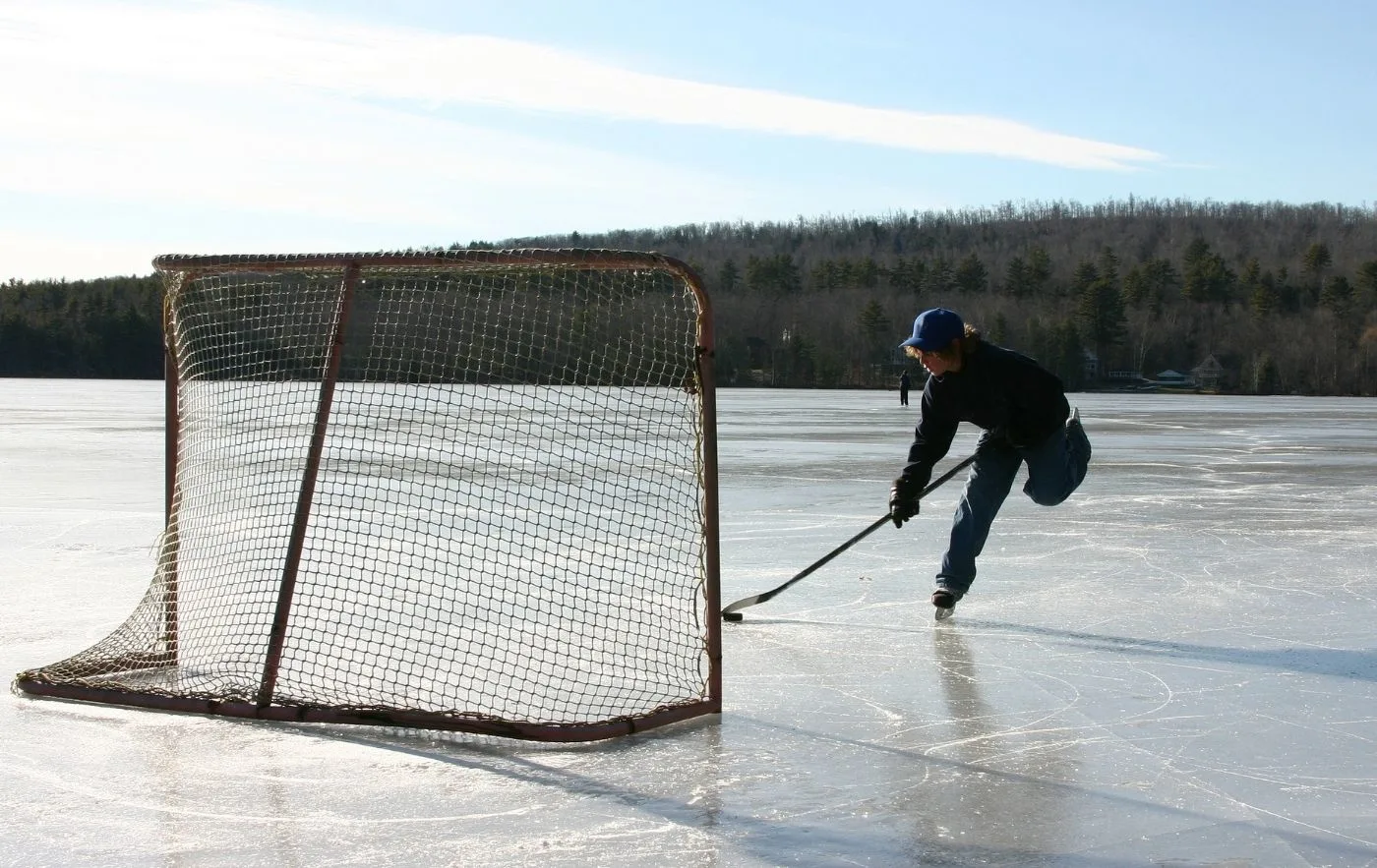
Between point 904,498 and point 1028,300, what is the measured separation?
111451 mm

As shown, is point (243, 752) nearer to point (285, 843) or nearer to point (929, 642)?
point (285, 843)

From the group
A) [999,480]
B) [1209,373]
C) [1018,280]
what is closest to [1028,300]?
[1018,280]

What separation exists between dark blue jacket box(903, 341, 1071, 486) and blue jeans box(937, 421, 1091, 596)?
0.06 m

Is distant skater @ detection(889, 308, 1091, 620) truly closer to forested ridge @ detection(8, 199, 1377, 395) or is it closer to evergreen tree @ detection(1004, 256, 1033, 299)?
forested ridge @ detection(8, 199, 1377, 395)

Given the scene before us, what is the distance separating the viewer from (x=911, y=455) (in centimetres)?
537

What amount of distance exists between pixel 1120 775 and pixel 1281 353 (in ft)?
330

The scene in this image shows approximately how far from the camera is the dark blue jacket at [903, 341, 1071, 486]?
16.9 feet

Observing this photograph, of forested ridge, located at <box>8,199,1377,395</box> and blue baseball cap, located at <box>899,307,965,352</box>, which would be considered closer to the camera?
blue baseball cap, located at <box>899,307,965,352</box>

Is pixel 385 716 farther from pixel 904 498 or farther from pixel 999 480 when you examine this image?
pixel 999 480

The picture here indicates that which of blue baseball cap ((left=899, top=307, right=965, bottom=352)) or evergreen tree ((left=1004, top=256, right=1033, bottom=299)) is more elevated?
evergreen tree ((left=1004, top=256, right=1033, bottom=299))

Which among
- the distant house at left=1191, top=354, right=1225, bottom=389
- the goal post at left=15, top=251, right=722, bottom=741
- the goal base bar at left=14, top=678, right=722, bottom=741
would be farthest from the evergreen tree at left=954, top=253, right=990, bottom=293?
the goal base bar at left=14, top=678, right=722, bottom=741

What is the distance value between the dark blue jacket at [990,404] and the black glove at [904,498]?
1.2 inches

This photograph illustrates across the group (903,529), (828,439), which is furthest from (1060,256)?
(903,529)

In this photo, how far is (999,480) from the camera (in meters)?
5.39
